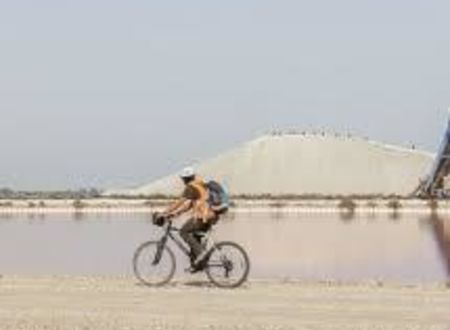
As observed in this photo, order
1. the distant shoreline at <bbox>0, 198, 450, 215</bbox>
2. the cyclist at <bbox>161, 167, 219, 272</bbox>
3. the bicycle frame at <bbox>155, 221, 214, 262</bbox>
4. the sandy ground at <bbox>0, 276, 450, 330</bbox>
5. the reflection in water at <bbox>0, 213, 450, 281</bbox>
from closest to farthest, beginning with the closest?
the sandy ground at <bbox>0, 276, 450, 330</bbox> < the cyclist at <bbox>161, 167, 219, 272</bbox> < the bicycle frame at <bbox>155, 221, 214, 262</bbox> < the reflection in water at <bbox>0, 213, 450, 281</bbox> < the distant shoreline at <bbox>0, 198, 450, 215</bbox>

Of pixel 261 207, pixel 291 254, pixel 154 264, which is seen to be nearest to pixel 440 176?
pixel 261 207

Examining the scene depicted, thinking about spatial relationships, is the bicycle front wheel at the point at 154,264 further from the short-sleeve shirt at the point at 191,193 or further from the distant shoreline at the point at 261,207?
the distant shoreline at the point at 261,207

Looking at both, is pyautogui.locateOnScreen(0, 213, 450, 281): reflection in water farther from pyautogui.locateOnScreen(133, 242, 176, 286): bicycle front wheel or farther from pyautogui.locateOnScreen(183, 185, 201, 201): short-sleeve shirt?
pyautogui.locateOnScreen(183, 185, 201, 201): short-sleeve shirt

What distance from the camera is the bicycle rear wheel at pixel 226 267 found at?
19922 millimetres

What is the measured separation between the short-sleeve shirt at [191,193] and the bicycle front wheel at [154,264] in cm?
101

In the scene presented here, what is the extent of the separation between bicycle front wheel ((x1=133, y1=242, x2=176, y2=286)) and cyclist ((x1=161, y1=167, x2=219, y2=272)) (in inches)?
17.0

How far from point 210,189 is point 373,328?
6.04m

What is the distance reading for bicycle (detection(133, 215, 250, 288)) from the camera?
20.0 metres

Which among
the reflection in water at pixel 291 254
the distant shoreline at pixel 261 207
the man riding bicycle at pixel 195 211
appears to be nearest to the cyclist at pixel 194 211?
the man riding bicycle at pixel 195 211

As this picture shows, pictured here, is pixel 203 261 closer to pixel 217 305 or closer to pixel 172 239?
pixel 172 239

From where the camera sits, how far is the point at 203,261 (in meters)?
19.9

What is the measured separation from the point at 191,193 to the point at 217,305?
3.14 meters

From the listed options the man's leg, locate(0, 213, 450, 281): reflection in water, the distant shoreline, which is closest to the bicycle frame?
the man's leg

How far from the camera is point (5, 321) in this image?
14.9m
